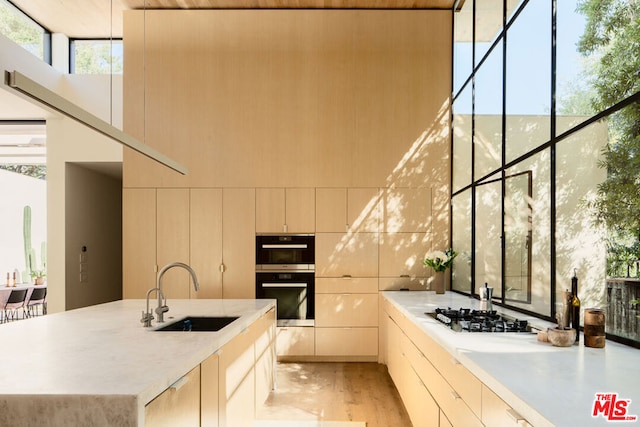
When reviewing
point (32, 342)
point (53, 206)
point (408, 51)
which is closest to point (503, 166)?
point (408, 51)

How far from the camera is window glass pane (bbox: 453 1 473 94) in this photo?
4.87 m

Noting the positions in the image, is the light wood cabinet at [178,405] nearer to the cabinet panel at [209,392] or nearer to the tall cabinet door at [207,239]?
the cabinet panel at [209,392]

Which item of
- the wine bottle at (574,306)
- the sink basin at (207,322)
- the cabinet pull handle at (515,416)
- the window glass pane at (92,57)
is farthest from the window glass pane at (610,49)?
the window glass pane at (92,57)

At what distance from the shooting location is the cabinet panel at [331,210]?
5.37 meters

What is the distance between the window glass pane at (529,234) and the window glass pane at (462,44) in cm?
177

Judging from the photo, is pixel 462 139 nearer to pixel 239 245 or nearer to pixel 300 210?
pixel 300 210

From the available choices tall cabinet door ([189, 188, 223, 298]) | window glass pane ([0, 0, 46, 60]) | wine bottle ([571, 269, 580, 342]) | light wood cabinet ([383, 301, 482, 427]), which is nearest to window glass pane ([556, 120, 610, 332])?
wine bottle ([571, 269, 580, 342])

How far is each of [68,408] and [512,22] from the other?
3.78 meters

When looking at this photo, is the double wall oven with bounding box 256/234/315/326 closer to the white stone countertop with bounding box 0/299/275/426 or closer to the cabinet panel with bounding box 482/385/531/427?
the white stone countertop with bounding box 0/299/275/426

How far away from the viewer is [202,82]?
552cm

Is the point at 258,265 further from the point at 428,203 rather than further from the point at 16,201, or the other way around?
the point at 16,201

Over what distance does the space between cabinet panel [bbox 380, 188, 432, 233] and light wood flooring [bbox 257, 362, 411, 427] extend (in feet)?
5.08

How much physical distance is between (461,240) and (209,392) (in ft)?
11.3

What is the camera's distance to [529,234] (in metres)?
3.33
